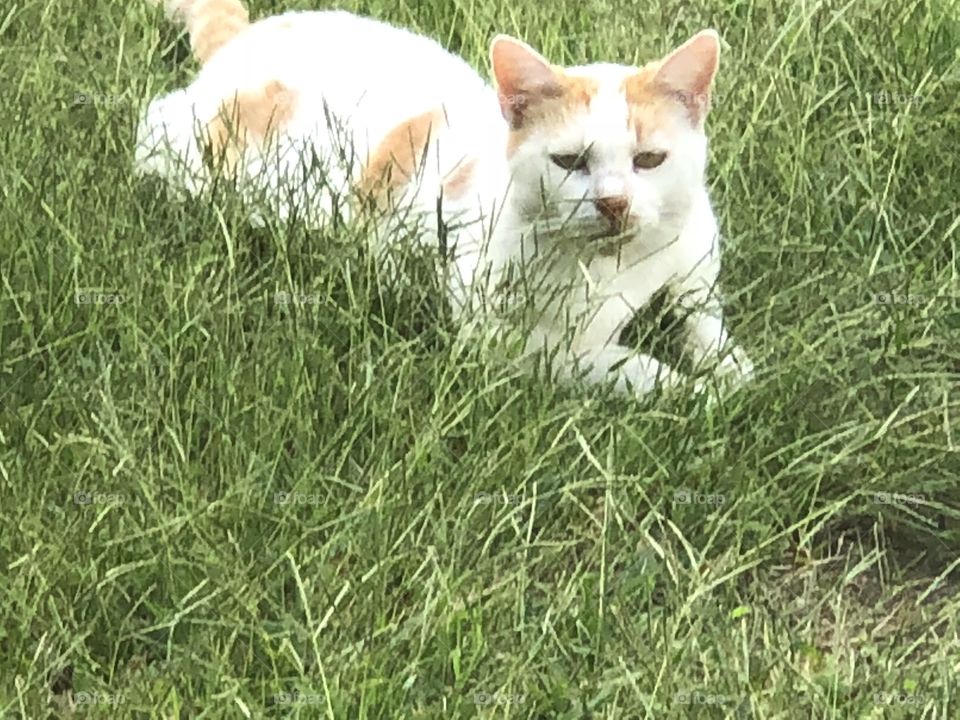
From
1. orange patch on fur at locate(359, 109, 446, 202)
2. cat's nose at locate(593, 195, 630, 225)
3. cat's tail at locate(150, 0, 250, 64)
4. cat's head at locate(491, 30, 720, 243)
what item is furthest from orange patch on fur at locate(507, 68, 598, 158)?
cat's tail at locate(150, 0, 250, 64)

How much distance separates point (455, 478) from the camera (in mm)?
1351

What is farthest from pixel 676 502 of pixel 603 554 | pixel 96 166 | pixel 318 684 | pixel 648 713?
pixel 96 166

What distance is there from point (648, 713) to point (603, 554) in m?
0.17

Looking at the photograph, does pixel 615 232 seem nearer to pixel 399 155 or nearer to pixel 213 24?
pixel 399 155

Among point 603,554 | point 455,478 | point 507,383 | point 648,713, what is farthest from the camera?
point 507,383

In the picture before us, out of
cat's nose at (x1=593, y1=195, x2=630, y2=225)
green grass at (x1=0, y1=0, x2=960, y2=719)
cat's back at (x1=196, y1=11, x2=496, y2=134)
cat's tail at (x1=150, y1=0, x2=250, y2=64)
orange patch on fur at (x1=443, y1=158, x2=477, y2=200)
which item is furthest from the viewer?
cat's tail at (x1=150, y1=0, x2=250, y2=64)

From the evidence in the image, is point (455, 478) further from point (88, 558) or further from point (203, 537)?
point (88, 558)

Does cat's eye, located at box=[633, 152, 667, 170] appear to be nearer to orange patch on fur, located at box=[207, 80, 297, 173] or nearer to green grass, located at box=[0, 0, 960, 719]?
green grass, located at box=[0, 0, 960, 719]

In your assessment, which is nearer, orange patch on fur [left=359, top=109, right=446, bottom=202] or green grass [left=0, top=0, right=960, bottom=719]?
green grass [left=0, top=0, right=960, bottom=719]

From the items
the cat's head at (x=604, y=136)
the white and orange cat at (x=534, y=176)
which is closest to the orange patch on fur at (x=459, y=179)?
the white and orange cat at (x=534, y=176)

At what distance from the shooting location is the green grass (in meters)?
1.19

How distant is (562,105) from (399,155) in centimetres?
32

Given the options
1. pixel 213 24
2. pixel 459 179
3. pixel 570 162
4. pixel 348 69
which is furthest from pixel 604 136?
pixel 213 24

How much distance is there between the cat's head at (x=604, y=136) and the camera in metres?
1.50
